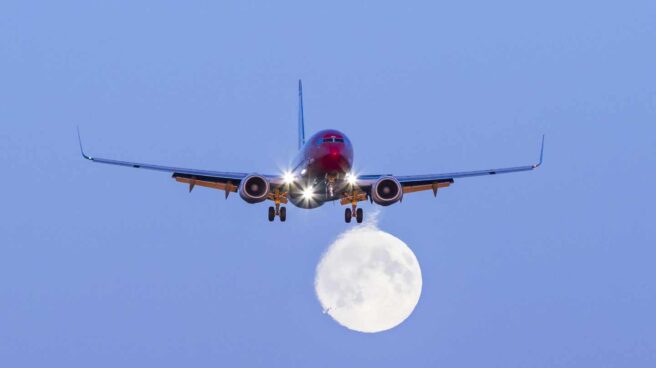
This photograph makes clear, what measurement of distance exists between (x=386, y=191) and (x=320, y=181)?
198 inches

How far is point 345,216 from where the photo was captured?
278 feet

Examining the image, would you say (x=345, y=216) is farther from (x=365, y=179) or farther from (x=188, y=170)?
(x=188, y=170)

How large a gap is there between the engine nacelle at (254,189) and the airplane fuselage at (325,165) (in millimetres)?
1843

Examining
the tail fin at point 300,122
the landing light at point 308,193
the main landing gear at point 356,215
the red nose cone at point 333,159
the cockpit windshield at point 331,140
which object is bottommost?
the main landing gear at point 356,215

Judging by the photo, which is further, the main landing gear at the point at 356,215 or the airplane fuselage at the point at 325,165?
the main landing gear at the point at 356,215

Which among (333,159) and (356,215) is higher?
(333,159)

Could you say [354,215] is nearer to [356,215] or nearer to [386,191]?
[356,215]

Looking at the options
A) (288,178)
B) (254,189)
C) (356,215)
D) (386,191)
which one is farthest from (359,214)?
(254,189)

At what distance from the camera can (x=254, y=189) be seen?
81188 millimetres

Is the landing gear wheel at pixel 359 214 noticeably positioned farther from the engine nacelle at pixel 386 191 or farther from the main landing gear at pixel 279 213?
the main landing gear at pixel 279 213

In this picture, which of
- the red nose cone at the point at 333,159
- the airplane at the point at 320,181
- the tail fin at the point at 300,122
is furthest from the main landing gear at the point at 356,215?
the tail fin at the point at 300,122

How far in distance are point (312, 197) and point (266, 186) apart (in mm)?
2895

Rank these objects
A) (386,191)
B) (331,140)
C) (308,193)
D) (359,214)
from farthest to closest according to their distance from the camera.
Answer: (359,214)
(386,191)
(308,193)
(331,140)

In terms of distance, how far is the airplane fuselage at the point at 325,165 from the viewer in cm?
7669
